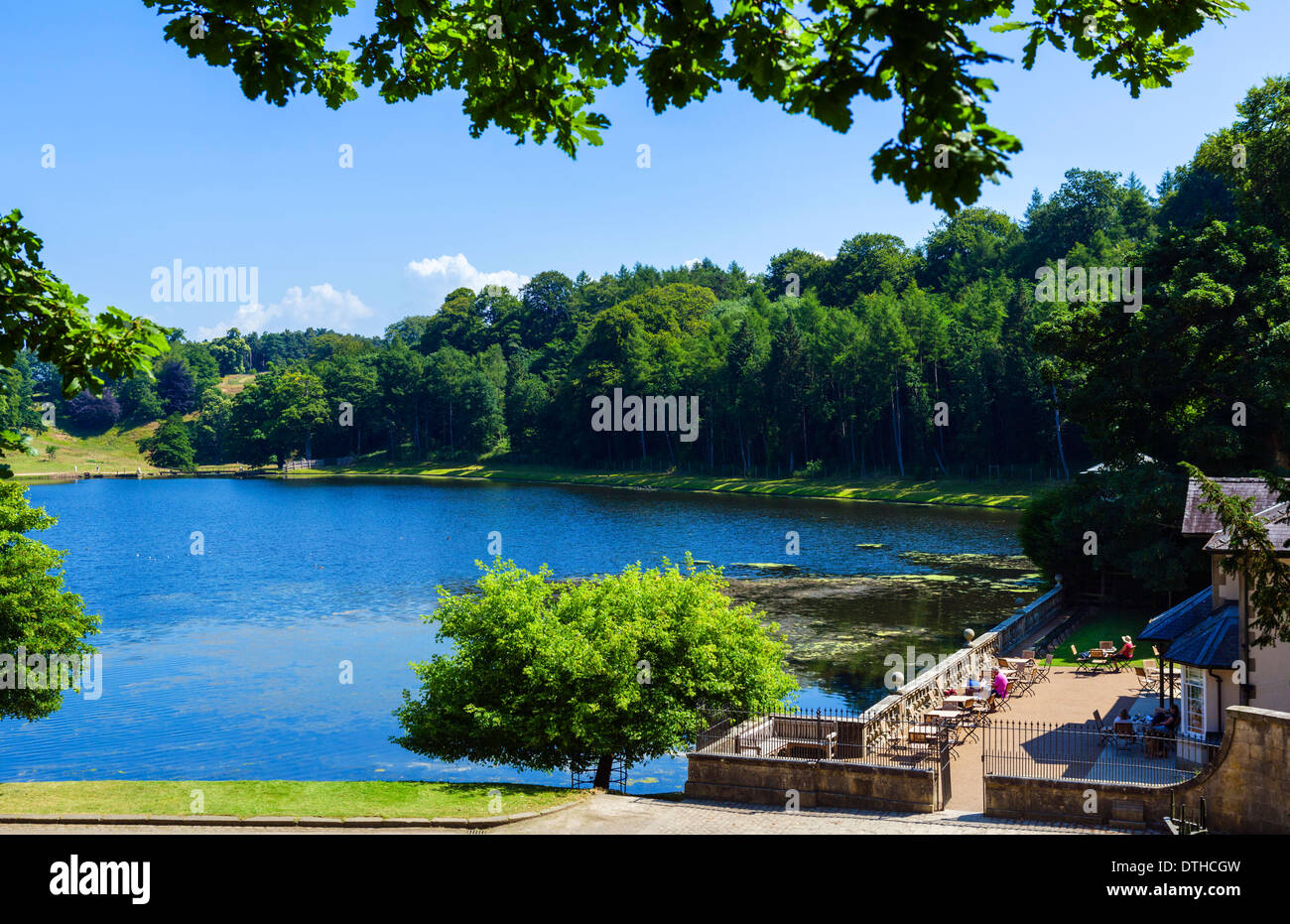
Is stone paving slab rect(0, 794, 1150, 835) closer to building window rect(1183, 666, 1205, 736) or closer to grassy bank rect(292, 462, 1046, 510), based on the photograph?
building window rect(1183, 666, 1205, 736)

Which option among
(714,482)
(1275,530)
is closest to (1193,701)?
(1275,530)

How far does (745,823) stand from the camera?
17828 mm

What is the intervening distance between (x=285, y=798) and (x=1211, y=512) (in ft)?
76.1

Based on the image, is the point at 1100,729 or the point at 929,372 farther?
the point at 929,372

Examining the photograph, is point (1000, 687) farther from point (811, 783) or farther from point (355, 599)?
point (355, 599)

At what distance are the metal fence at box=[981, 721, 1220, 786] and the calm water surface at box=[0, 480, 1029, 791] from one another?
7782 millimetres

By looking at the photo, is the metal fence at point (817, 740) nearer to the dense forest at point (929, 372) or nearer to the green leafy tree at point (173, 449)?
the dense forest at point (929, 372)

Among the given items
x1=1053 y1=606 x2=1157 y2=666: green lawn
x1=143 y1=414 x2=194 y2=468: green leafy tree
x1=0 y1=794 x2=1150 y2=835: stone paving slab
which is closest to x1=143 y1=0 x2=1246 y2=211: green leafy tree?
x1=0 y1=794 x2=1150 y2=835: stone paving slab

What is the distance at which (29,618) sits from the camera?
23.6 metres

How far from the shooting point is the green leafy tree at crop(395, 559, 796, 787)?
21891mm

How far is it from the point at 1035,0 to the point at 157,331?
6.86m

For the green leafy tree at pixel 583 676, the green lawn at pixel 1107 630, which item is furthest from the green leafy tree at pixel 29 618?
the green lawn at pixel 1107 630

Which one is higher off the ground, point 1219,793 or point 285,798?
point 1219,793
